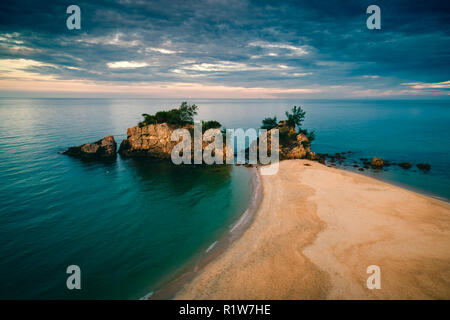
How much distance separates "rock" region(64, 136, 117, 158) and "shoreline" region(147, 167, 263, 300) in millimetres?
42525

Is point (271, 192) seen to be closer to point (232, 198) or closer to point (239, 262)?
point (232, 198)

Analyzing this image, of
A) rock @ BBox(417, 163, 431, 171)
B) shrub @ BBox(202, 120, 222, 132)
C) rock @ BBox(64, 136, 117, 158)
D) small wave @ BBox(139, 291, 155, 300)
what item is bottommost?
small wave @ BBox(139, 291, 155, 300)

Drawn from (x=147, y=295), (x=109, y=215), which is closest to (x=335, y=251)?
(x=147, y=295)

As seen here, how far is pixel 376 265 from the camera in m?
16.5

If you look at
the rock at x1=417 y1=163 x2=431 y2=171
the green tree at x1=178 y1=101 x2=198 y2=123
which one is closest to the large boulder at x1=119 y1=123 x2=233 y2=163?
the green tree at x1=178 y1=101 x2=198 y2=123

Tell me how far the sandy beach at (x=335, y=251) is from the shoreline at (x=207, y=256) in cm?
74

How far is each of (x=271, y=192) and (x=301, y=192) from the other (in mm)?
4802

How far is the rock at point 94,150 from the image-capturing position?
2003 inches

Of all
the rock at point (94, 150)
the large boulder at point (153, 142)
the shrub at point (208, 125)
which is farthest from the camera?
the shrub at point (208, 125)

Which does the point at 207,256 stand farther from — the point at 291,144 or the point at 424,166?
the point at 424,166

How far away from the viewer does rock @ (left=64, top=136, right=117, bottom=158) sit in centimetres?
5088

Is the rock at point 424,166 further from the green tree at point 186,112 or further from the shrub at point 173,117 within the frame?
the green tree at point 186,112

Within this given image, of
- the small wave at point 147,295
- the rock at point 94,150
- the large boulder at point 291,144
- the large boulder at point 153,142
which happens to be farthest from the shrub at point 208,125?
the small wave at point 147,295

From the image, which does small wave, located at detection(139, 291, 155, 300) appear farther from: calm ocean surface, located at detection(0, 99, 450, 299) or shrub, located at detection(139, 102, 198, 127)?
shrub, located at detection(139, 102, 198, 127)
